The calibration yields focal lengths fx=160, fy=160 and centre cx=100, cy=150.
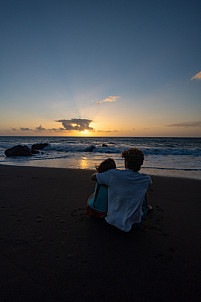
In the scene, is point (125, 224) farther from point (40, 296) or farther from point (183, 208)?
point (183, 208)

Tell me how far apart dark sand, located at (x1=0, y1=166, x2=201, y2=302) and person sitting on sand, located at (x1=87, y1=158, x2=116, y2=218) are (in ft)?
0.63

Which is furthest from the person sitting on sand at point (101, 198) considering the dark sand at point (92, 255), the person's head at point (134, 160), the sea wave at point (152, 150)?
the sea wave at point (152, 150)

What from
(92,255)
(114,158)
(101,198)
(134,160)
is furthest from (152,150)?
(92,255)

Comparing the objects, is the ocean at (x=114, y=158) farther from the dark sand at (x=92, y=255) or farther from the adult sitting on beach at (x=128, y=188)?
the adult sitting on beach at (x=128, y=188)

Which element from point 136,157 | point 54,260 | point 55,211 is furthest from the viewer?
point 55,211

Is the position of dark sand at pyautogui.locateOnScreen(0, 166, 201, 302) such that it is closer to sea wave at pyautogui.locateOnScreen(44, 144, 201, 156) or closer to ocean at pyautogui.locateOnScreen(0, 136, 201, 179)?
ocean at pyautogui.locateOnScreen(0, 136, 201, 179)

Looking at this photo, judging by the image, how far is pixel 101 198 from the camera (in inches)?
103

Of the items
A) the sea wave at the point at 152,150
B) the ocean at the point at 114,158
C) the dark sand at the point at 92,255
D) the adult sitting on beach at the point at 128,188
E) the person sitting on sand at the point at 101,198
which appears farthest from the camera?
the sea wave at the point at 152,150

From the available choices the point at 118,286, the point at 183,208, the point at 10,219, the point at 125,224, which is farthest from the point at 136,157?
the point at 10,219

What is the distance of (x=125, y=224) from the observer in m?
2.34

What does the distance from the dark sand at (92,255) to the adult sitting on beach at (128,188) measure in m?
0.30

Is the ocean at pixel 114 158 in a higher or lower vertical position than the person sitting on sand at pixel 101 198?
lower

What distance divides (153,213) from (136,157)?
5.16 ft

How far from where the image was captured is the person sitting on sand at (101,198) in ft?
8.40
